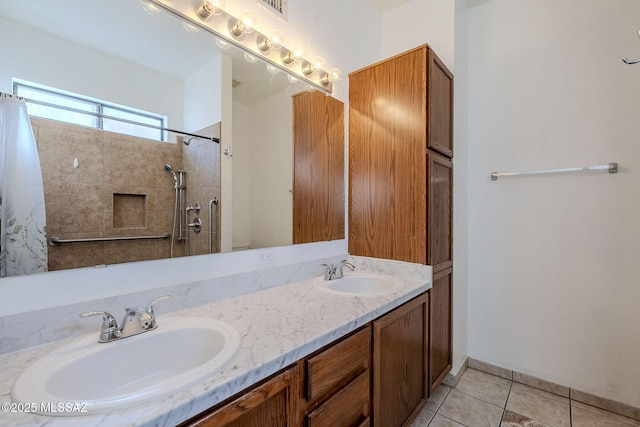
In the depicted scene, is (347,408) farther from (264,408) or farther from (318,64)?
(318,64)

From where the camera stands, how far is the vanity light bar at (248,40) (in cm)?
110

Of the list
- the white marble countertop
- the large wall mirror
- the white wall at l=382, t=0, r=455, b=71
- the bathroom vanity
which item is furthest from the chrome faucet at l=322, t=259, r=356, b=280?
the white wall at l=382, t=0, r=455, b=71

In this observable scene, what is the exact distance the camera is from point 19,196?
0.81 metres

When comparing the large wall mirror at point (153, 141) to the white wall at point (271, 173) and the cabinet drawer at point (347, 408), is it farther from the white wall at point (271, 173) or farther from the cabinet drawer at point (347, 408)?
the cabinet drawer at point (347, 408)

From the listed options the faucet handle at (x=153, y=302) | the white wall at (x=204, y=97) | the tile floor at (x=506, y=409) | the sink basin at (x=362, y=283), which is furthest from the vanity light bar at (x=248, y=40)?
the tile floor at (x=506, y=409)

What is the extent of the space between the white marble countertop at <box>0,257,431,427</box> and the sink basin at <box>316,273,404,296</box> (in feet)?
0.31

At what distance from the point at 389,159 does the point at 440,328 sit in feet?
3.68

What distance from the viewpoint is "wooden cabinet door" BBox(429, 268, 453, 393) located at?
163cm

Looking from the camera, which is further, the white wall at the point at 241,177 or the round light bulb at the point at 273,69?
the round light bulb at the point at 273,69

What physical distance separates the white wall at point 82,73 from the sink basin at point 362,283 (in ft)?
3.63

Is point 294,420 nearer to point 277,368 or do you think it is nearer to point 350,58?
point 277,368

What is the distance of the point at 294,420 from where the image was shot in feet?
2.65

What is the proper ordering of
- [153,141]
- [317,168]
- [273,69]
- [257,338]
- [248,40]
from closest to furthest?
[257,338]
[153,141]
[248,40]
[273,69]
[317,168]

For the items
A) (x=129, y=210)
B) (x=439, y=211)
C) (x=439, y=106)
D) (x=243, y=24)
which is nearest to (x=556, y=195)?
(x=439, y=211)
